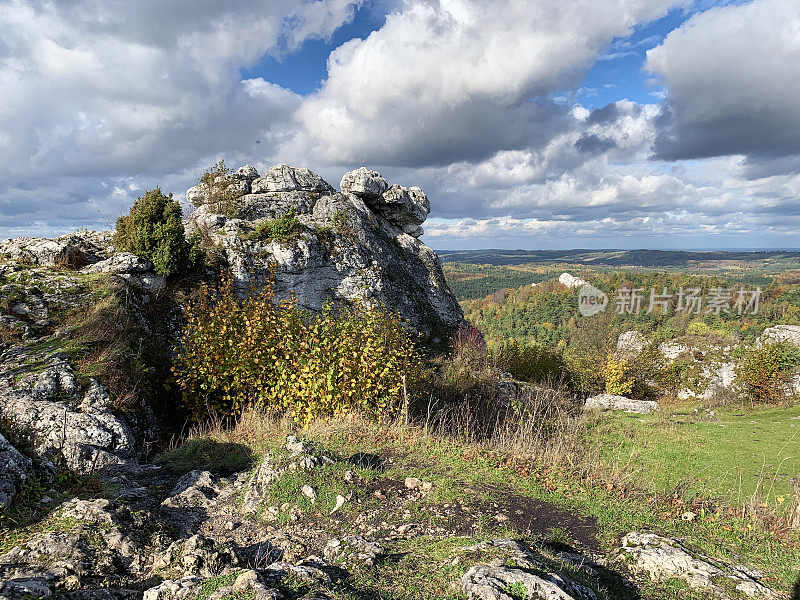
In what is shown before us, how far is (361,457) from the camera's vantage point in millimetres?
7059

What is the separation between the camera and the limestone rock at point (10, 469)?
16.9 ft

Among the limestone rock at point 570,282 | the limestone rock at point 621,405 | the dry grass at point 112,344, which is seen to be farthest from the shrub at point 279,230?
the limestone rock at point 570,282

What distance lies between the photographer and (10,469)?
5531mm

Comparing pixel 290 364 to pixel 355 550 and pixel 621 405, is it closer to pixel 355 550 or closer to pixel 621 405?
pixel 355 550

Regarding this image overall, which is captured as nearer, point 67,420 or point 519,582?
point 519,582

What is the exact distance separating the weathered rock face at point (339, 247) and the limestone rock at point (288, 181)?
5cm

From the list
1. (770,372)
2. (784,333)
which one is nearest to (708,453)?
(770,372)

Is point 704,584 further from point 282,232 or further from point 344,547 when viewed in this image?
point 282,232

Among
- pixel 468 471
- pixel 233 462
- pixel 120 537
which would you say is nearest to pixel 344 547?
pixel 120 537

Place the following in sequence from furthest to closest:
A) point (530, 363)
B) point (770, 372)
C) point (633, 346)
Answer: point (633, 346) → point (530, 363) → point (770, 372)

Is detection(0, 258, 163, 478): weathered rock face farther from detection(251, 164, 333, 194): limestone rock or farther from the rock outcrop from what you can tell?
the rock outcrop

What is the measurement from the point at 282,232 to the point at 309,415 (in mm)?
11327

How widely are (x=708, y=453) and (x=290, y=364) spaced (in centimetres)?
1033

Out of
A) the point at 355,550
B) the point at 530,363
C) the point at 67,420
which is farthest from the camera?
the point at 530,363
